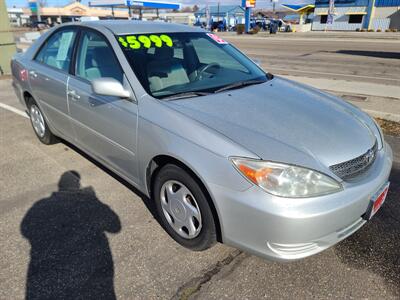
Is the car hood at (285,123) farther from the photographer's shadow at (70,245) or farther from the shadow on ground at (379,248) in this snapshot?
the photographer's shadow at (70,245)

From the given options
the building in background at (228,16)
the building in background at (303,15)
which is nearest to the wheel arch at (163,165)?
the building in background at (303,15)

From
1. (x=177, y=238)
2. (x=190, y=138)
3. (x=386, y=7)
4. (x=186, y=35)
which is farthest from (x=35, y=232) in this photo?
(x=386, y=7)

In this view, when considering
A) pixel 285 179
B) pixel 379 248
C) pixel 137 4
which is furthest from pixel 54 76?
pixel 137 4

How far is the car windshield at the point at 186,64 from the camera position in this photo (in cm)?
286

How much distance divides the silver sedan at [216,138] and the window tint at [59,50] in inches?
1.0

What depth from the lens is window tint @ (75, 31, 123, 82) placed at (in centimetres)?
302

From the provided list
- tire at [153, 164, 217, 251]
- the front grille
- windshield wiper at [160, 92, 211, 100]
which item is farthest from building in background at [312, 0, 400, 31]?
tire at [153, 164, 217, 251]

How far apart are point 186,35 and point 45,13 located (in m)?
91.4

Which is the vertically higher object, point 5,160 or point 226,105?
point 226,105

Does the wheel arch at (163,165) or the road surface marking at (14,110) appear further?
the road surface marking at (14,110)

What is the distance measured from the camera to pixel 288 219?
1958mm

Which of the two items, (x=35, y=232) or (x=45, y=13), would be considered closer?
(x=35, y=232)

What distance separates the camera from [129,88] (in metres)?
2.74

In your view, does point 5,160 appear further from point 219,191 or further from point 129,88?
point 219,191
